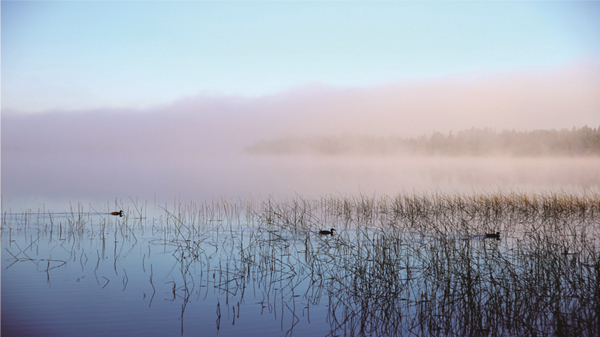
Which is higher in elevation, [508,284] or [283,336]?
[508,284]

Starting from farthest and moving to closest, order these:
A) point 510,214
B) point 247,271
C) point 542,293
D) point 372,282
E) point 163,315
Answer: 1. point 510,214
2. point 247,271
3. point 372,282
4. point 542,293
5. point 163,315

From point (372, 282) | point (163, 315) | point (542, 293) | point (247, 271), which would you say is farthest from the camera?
point (247, 271)

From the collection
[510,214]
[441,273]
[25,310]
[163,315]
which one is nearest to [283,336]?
[163,315]

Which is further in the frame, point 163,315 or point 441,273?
point 441,273

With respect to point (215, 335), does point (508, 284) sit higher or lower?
higher

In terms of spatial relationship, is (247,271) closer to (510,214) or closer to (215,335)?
(215,335)

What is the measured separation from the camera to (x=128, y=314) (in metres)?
5.63

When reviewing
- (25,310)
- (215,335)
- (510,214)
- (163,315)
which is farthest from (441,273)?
A: (510,214)

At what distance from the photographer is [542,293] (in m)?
5.96

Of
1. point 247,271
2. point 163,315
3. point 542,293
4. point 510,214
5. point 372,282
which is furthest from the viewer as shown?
point 510,214

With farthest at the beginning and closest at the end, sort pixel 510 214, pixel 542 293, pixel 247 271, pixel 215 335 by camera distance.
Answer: pixel 510 214 < pixel 247 271 < pixel 542 293 < pixel 215 335

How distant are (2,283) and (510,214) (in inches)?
584

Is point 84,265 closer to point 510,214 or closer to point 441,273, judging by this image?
point 441,273

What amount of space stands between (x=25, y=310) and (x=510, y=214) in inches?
573
